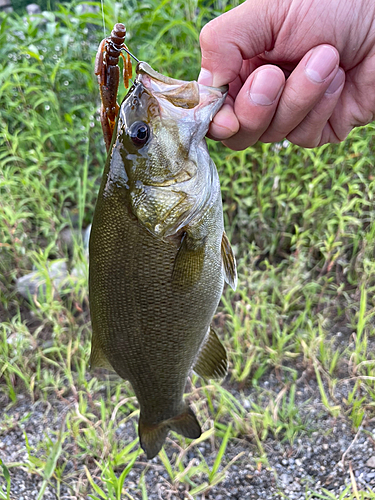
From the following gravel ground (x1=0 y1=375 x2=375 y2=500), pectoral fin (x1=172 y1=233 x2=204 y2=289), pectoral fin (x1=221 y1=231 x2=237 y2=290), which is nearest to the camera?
pectoral fin (x1=172 y1=233 x2=204 y2=289)

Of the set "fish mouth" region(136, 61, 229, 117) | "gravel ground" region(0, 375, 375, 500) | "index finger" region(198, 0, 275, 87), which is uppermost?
"index finger" region(198, 0, 275, 87)

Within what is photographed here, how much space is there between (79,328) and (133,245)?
5.38 feet

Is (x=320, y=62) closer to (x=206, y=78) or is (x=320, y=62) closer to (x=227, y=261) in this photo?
(x=206, y=78)

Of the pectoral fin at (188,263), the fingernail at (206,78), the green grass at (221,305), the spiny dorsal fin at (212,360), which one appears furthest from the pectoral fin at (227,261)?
the green grass at (221,305)

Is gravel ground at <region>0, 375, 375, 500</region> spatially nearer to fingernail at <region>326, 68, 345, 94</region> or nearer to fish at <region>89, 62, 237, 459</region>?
fish at <region>89, 62, 237, 459</region>

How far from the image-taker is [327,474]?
6.49ft

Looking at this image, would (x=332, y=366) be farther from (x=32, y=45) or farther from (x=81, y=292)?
(x=32, y=45)

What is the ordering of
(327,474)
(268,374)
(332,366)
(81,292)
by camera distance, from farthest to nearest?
(81,292) < (268,374) < (332,366) < (327,474)

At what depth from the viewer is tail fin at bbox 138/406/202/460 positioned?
5.16 feet

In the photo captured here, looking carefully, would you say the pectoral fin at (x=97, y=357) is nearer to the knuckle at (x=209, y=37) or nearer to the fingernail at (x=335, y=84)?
the knuckle at (x=209, y=37)

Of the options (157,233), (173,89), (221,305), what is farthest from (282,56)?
(221,305)

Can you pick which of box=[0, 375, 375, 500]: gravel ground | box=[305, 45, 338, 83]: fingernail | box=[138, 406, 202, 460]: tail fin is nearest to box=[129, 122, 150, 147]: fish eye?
box=[305, 45, 338, 83]: fingernail

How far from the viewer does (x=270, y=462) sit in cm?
207

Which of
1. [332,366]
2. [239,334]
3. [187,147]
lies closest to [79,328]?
[239,334]
